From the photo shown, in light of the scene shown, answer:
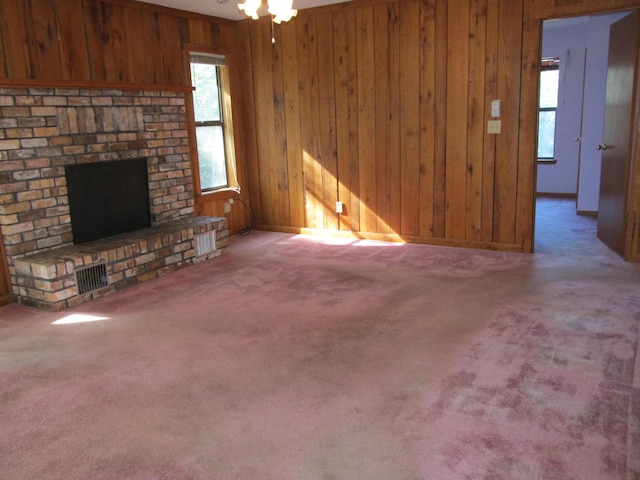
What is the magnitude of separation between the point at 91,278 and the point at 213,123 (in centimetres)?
250

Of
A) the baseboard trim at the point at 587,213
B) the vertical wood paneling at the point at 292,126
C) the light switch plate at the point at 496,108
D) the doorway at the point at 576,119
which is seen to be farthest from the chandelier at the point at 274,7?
the baseboard trim at the point at 587,213

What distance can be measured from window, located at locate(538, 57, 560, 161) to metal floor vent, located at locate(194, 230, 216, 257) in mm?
5601

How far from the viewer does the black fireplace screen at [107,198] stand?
169 inches

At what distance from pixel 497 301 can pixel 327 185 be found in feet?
8.74

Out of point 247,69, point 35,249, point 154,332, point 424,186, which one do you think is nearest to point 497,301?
point 424,186

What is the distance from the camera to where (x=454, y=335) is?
3.15 m

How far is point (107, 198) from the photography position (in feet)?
14.9

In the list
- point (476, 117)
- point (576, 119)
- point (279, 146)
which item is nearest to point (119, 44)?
point (279, 146)

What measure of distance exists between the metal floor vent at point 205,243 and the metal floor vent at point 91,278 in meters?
1.03

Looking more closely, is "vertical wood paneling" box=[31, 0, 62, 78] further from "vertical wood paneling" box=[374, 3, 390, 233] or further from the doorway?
the doorway

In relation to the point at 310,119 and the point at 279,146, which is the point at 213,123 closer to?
the point at 279,146

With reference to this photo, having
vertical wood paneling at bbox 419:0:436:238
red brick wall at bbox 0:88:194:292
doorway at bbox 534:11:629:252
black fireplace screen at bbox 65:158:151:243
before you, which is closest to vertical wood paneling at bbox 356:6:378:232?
vertical wood paneling at bbox 419:0:436:238

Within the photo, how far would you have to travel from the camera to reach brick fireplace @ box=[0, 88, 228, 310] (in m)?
3.84

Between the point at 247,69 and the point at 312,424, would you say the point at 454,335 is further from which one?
the point at 247,69
